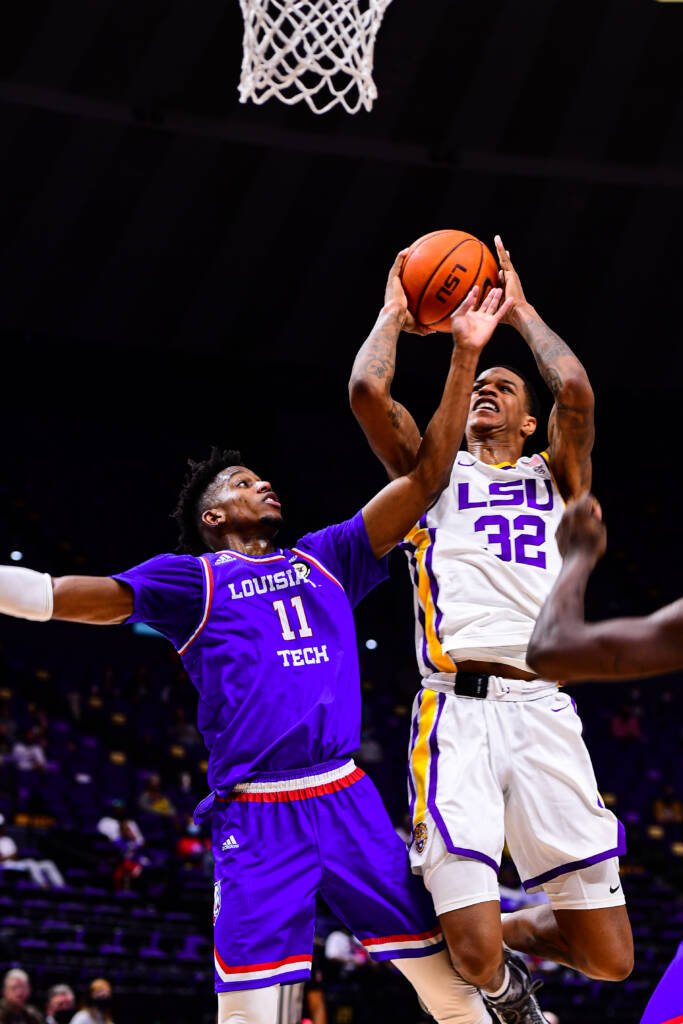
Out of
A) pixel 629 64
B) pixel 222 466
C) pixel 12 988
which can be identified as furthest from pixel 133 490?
pixel 222 466

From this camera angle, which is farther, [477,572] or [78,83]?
[78,83]

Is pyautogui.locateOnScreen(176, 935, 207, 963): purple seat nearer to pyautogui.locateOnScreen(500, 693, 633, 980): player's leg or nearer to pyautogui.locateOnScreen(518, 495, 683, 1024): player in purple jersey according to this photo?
pyautogui.locateOnScreen(500, 693, 633, 980): player's leg

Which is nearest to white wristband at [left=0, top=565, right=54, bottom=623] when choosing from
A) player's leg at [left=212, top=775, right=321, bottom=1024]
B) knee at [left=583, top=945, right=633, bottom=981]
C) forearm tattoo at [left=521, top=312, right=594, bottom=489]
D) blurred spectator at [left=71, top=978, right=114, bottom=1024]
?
player's leg at [left=212, top=775, right=321, bottom=1024]

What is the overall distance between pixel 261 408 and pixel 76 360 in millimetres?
2482

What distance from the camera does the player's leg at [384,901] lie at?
3760 mm

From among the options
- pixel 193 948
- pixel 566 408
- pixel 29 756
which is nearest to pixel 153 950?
pixel 193 948

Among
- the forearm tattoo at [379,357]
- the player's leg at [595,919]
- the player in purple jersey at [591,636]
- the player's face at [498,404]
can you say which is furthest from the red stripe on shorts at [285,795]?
the player's face at [498,404]

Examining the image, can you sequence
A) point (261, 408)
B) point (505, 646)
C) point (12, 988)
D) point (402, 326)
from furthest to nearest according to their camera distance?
point (261, 408) → point (12, 988) → point (402, 326) → point (505, 646)

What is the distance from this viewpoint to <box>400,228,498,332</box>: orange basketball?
4.54 metres

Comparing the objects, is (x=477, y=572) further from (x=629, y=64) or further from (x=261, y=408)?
(x=261, y=408)

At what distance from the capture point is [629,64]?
12.4m

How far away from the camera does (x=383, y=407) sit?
4297 millimetres

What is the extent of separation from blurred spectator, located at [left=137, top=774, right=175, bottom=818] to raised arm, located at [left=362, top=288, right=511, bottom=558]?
375 inches

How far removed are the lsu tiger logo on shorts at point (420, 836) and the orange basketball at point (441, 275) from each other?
186cm
